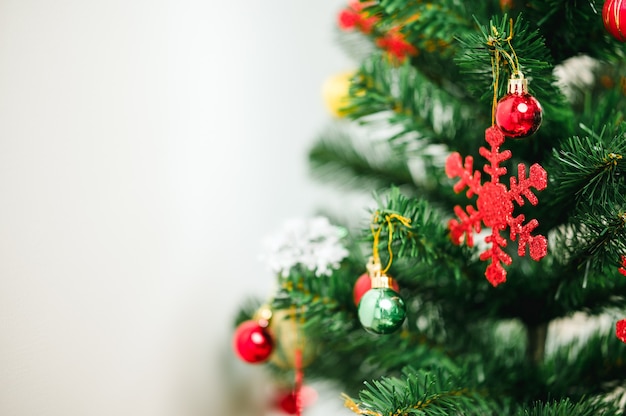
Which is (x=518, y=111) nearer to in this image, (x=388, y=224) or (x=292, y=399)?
(x=388, y=224)

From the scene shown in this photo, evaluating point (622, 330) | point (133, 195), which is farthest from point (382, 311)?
point (133, 195)

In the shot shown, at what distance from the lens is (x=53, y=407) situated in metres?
0.52

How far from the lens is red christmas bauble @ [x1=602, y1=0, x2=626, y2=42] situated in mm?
408

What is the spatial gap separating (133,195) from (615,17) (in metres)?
0.47

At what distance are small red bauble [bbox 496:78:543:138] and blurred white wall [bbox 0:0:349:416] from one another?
1.24 feet

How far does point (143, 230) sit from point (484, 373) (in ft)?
1.23

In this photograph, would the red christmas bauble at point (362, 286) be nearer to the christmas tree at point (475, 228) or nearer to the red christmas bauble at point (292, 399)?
the christmas tree at point (475, 228)

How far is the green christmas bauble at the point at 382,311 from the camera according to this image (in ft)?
1.54

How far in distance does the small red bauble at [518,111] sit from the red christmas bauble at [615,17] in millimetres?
70

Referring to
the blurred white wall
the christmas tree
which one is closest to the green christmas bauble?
the christmas tree

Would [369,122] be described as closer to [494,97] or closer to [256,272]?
[494,97]

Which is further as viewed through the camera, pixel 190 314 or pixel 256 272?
pixel 256 272

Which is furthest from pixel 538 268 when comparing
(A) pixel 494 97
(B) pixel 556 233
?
(A) pixel 494 97

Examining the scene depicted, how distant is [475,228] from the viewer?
1.60 ft
